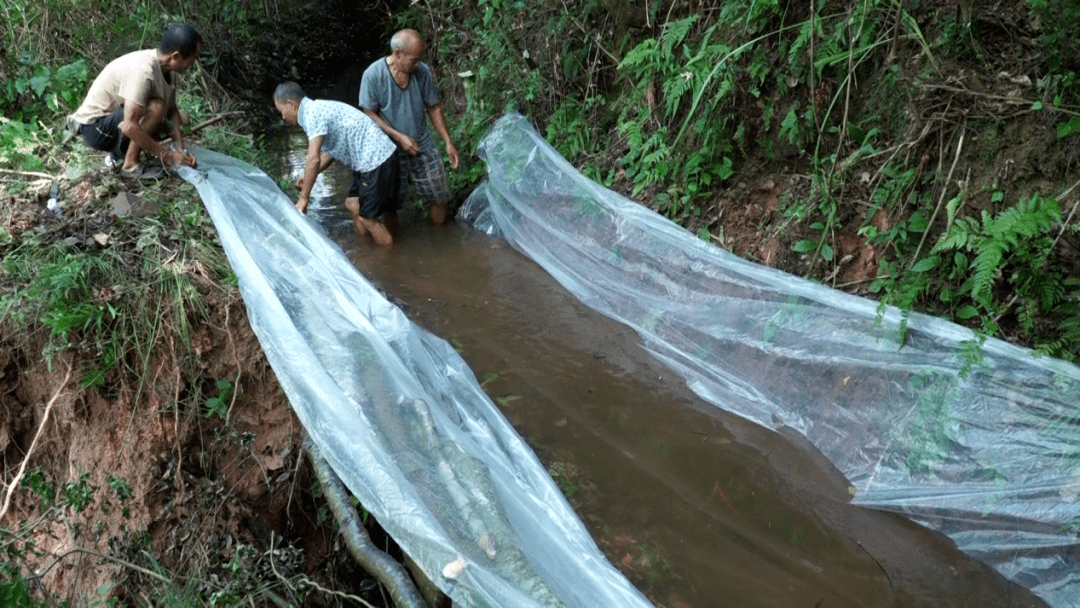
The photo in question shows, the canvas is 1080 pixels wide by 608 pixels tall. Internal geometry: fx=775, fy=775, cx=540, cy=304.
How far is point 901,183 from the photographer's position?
3.19 meters

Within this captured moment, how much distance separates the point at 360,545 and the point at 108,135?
264 cm

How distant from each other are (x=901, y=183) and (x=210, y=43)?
6442 millimetres

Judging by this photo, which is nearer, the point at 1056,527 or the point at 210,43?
the point at 1056,527

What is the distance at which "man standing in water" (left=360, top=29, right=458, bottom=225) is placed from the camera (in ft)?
16.1

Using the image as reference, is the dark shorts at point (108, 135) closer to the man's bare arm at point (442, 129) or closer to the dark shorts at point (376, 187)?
the dark shorts at point (376, 187)

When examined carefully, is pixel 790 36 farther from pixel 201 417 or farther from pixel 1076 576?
pixel 201 417

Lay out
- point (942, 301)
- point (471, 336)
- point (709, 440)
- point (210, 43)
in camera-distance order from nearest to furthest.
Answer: point (942, 301)
point (709, 440)
point (471, 336)
point (210, 43)

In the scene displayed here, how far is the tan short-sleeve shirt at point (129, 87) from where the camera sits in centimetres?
370

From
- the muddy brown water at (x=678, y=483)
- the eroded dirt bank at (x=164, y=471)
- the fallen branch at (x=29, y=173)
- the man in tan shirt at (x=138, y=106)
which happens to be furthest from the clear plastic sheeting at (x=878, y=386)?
the fallen branch at (x=29, y=173)

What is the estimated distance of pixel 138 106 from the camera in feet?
12.1

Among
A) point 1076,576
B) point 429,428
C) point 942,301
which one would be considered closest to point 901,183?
point 942,301

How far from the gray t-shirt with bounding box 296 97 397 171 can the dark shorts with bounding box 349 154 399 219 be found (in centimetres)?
4

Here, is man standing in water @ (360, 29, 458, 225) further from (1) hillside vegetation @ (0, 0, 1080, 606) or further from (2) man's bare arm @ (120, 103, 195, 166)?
(1) hillside vegetation @ (0, 0, 1080, 606)

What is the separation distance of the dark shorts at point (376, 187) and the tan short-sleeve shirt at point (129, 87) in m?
1.25
